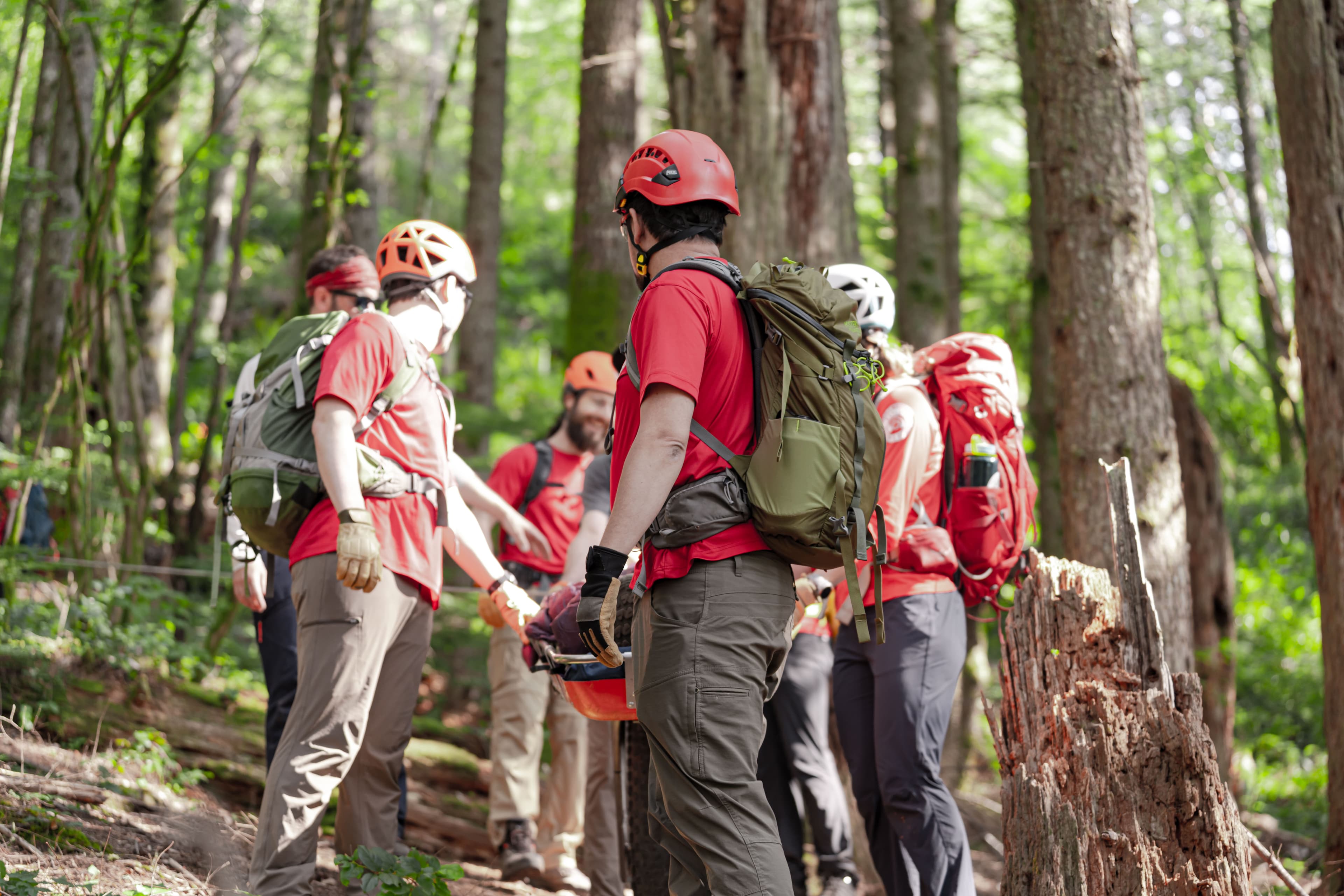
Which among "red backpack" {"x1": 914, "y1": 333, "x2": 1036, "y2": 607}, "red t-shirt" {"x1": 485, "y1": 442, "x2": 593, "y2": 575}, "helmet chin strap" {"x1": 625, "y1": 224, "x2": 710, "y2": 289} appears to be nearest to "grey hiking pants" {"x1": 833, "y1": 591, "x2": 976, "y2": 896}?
"red backpack" {"x1": 914, "y1": 333, "x2": 1036, "y2": 607}

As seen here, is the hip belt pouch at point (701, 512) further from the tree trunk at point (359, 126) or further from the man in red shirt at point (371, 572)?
the tree trunk at point (359, 126)

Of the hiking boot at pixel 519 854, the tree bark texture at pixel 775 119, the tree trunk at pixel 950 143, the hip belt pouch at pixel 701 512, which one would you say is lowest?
the hiking boot at pixel 519 854

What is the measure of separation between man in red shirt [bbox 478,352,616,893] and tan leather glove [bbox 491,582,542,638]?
1.31m

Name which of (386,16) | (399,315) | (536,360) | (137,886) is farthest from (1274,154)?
(386,16)

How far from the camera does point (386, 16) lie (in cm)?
3572

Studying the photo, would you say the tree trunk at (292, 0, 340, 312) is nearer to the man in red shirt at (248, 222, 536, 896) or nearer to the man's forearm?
the man in red shirt at (248, 222, 536, 896)

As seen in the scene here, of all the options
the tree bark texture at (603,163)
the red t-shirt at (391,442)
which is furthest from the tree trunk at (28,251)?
the red t-shirt at (391,442)

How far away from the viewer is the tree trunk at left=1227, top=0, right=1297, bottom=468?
1346cm

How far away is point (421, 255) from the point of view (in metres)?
4.25

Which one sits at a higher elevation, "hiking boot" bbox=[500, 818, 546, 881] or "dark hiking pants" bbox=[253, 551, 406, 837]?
"dark hiking pants" bbox=[253, 551, 406, 837]

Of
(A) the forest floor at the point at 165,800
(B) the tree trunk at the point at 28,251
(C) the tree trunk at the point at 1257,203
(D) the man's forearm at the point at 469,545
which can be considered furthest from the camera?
(C) the tree trunk at the point at 1257,203

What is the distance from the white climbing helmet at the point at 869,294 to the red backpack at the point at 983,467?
0.32m

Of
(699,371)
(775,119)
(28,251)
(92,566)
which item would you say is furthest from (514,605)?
(28,251)

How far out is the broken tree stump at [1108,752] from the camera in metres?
3.35
